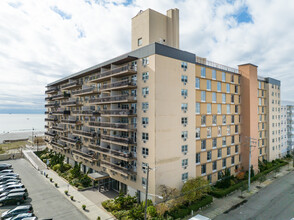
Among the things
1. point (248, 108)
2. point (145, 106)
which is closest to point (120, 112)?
point (145, 106)

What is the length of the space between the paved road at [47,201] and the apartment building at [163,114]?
7511mm

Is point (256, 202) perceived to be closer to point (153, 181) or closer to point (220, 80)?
point (153, 181)

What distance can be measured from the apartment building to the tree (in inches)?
65.8

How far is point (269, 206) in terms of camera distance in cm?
3097

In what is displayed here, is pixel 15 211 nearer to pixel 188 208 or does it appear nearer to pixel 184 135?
pixel 188 208

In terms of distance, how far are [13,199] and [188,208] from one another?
30.1 metres

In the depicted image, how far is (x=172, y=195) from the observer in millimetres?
28281

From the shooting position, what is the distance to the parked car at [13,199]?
31609 mm

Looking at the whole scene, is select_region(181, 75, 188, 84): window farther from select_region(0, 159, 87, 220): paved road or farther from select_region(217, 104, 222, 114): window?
select_region(0, 159, 87, 220): paved road

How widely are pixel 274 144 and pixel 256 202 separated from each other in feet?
105

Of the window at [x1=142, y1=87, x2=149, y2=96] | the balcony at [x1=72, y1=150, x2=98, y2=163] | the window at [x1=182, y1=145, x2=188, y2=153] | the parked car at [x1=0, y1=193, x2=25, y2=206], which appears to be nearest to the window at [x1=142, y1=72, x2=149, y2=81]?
the window at [x1=142, y1=87, x2=149, y2=96]

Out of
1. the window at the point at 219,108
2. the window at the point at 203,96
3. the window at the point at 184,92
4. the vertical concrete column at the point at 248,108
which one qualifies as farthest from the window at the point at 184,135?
the vertical concrete column at the point at 248,108

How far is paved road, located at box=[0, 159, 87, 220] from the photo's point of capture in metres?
28.4

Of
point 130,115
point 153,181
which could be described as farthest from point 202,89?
point 153,181
